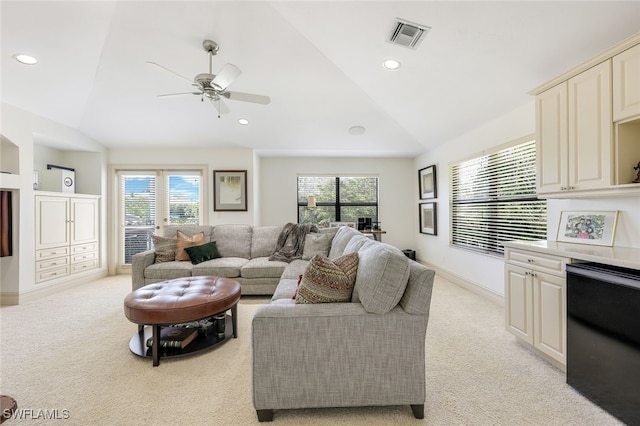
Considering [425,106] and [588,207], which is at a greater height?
[425,106]

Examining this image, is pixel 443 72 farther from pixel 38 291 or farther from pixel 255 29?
pixel 38 291

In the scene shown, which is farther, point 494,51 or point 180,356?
point 494,51

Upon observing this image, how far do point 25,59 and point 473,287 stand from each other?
236 inches

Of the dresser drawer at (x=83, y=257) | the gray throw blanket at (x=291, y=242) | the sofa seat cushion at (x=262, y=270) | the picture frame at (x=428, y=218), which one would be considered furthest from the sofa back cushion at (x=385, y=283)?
the dresser drawer at (x=83, y=257)

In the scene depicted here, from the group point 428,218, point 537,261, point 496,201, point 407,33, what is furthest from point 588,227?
point 428,218

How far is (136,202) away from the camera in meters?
5.40

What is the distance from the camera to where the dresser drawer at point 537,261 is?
6.54 ft

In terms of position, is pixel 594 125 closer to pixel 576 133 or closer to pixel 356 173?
pixel 576 133

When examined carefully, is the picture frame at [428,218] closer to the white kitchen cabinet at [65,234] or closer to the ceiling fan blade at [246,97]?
the ceiling fan blade at [246,97]

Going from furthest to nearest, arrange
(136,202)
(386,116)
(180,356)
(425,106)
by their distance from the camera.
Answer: (136,202), (386,116), (425,106), (180,356)

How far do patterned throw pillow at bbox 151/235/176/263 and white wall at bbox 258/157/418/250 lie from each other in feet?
7.85

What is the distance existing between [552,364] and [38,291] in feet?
19.3

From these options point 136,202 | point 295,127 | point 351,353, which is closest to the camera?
point 351,353

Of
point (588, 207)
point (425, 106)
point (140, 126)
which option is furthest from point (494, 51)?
point (140, 126)
